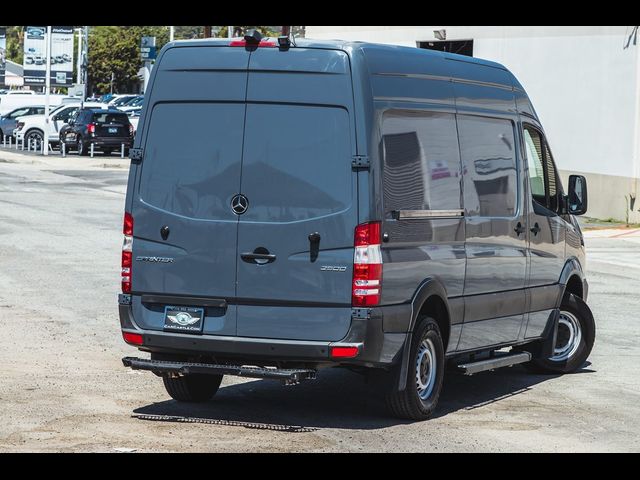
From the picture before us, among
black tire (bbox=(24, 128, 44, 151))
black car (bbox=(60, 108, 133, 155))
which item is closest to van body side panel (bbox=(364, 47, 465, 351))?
black car (bbox=(60, 108, 133, 155))

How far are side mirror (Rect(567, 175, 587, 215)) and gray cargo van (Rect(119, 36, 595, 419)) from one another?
206 cm

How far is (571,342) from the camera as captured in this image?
12164mm

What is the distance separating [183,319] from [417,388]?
5.37 feet

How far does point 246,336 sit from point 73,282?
8.28 metres

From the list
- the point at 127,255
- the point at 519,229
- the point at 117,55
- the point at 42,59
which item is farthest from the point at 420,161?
the point at 117,55

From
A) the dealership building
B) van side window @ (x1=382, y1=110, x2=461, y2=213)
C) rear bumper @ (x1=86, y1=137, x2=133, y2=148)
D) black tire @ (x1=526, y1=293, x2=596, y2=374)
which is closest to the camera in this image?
van side window @ (x1=382, y1=110, x2=461, y2=213)

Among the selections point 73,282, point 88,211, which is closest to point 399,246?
point 73,282

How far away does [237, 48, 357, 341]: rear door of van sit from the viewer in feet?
29.4

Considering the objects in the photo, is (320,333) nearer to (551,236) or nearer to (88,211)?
(551,236)

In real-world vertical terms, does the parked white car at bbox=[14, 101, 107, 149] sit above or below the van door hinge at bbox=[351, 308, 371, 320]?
above

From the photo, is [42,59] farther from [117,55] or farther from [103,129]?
[117,55]

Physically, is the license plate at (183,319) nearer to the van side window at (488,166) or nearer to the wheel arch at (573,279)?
the van side window at (488,166)

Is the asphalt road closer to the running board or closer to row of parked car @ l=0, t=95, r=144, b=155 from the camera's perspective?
the running board

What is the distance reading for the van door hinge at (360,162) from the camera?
8.93m
